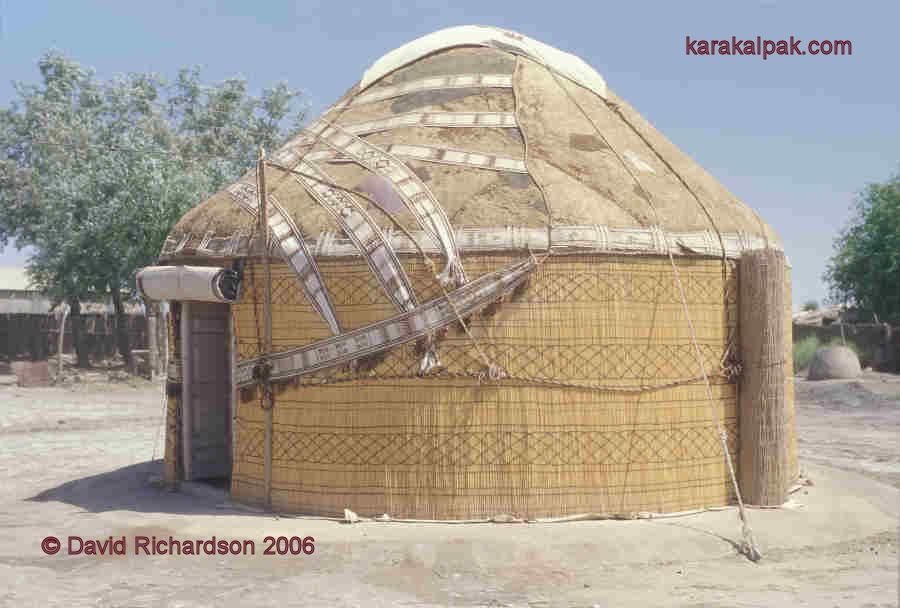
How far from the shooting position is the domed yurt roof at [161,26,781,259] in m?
6.81

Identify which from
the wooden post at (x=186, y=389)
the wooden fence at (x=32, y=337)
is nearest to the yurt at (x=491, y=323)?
the wooden post at (x=186, y=389)

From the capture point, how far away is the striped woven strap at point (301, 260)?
6828mm

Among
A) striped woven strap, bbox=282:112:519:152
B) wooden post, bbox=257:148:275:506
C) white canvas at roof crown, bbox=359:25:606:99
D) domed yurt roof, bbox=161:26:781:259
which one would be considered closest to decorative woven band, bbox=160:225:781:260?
domed yurt roof, bbox=161:26:781:259

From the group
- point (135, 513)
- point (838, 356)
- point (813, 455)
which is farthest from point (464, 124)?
point (838, 356)

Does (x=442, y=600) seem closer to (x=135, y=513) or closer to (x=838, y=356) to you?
(x=135, y=513)

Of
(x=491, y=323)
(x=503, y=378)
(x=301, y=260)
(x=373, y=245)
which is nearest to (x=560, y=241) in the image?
(x=491, y=323)

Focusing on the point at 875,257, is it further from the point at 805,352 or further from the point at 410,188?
the point at 410,188

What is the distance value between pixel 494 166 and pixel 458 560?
2768mm

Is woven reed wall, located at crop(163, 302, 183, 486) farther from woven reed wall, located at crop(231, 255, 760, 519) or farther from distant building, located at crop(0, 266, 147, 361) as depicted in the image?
distant building, located at crop(0, 266, 147, 361)

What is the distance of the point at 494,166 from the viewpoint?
715 cm

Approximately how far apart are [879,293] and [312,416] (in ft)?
79.9

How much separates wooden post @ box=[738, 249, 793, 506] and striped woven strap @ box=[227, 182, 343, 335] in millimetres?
2819

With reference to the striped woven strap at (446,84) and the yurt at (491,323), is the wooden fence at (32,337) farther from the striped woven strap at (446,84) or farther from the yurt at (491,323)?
the yurt at (491,323)

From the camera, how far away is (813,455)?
1118 cm
